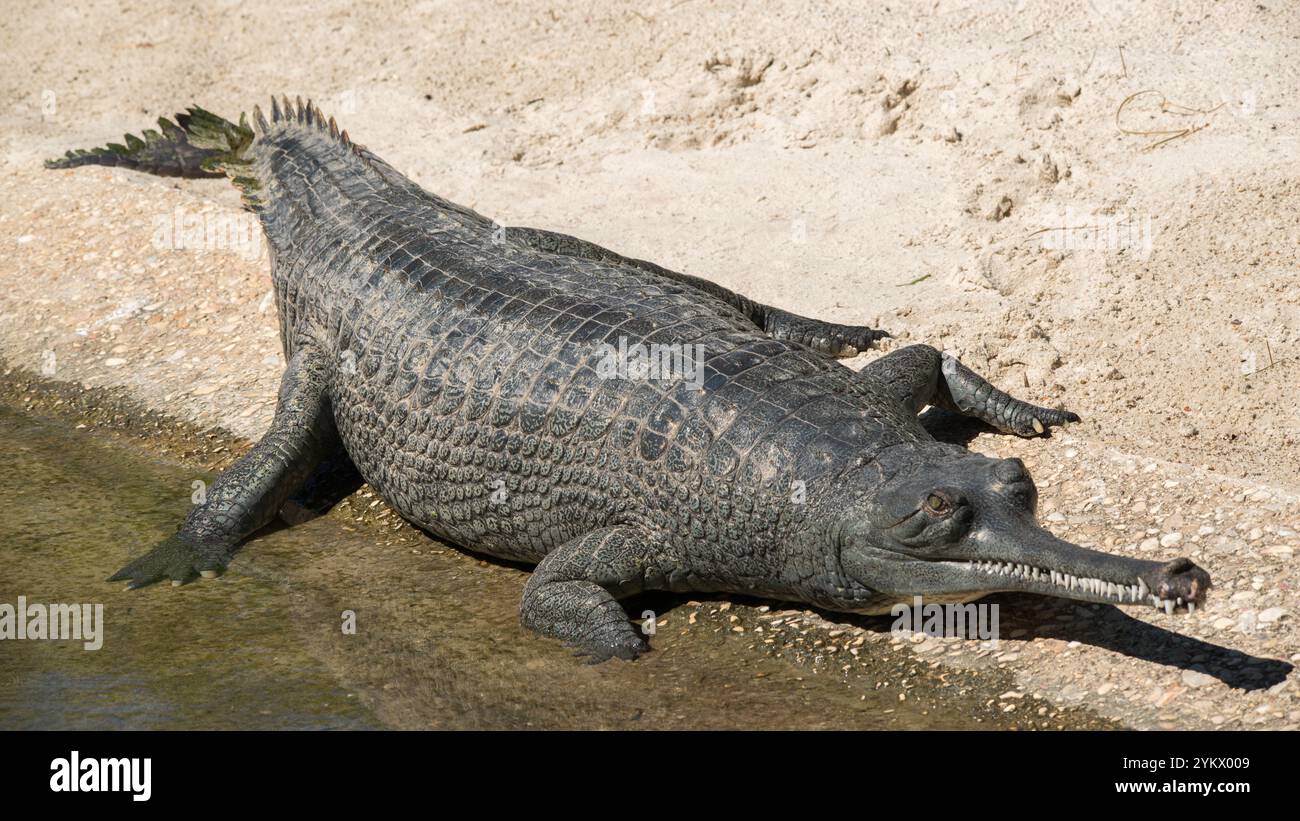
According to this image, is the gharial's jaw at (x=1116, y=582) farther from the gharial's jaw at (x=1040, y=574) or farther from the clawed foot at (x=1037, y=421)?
the clawed foot at (x=1037, y=421)

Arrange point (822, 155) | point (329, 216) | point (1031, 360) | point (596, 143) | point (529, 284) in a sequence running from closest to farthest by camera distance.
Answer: point (529, 284) < point (1031, 360) < point (329, 216) < point (822, 155) < point (596, 143)

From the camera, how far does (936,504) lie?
4.57m

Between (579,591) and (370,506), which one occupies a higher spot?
(370,506)

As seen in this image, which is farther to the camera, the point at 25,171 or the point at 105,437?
the point at 25,171

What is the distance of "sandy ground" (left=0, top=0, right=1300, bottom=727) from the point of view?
531 cm

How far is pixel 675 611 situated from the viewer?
5.46 meters

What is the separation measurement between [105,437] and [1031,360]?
4999 mm

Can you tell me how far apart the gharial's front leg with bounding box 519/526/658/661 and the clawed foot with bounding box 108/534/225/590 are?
164 centimetres

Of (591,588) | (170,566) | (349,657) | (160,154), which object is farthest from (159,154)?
(591,588)

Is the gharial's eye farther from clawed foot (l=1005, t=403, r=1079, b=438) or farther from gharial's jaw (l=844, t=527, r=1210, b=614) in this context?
clawed foot (l=1005, t=403, r=1079, b=438)

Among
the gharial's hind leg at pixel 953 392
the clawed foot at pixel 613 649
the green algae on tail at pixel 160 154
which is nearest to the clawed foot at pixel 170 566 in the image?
the clawed foot at pixel 613 649

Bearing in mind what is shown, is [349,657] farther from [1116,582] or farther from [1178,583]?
[1178,583]
